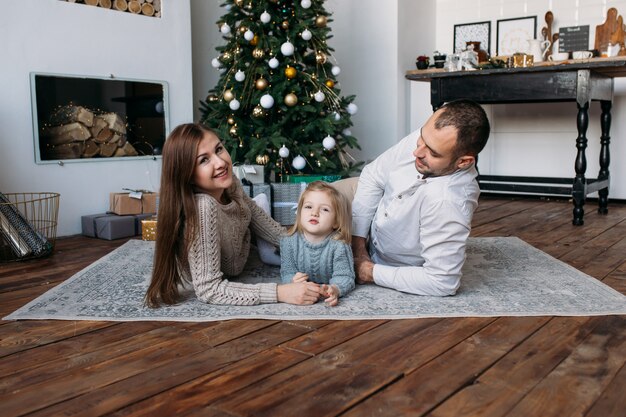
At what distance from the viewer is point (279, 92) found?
370cm

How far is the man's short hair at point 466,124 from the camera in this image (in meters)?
1.77

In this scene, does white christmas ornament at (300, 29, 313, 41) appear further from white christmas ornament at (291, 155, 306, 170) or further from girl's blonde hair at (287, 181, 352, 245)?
girl's blonde hair at (287, 181, 352, 245)

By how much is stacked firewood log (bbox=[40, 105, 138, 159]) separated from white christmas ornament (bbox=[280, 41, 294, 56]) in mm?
1003

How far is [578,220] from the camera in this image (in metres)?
3.44

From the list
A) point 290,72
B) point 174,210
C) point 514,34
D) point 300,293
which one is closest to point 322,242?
point 300,293

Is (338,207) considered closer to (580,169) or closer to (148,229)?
(148,229)

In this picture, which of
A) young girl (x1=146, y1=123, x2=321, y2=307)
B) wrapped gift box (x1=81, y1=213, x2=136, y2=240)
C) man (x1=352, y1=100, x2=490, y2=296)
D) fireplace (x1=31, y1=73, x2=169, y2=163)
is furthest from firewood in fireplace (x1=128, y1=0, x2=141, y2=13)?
man (x1=352, y1=100, x2=490, y2=296)

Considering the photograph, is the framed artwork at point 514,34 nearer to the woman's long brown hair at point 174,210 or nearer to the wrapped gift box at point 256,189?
the wrapped gift box at point 256,189

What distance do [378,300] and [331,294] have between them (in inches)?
6.2

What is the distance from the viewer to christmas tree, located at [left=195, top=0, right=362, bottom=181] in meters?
3.70

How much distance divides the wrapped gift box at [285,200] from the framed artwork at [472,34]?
7.25ft

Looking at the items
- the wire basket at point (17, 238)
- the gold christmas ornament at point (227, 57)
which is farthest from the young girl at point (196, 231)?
the gold christmas ornament at point (227, 57)

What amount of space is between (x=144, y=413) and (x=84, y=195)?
2.48 metres

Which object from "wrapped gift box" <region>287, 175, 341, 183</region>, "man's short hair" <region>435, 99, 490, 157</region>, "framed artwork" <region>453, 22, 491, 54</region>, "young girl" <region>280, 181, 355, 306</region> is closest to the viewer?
"man's short hair" <region>435, 99, 490, 157</region>
